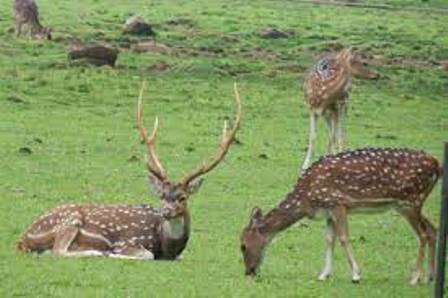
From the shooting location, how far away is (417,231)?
12602 millimetres

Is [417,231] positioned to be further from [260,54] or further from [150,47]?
[260,54]

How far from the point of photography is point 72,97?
26266mm

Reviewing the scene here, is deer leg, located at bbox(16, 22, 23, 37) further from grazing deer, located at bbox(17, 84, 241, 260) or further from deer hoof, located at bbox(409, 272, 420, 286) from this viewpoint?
deer hoof, located at bbox(409, 272, 420, 286)

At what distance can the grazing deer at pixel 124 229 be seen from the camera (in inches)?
513

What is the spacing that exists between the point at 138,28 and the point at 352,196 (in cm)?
2334

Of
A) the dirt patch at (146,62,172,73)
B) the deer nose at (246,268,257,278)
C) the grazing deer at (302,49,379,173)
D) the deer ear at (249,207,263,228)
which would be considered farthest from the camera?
the dirt patch at (146,62,172,73)

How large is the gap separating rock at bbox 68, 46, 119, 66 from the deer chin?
656 inches

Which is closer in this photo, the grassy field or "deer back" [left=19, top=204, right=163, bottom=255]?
the grassy field

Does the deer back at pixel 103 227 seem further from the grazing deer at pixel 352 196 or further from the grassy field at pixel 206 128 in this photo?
the grazing deer at pixel 352 196

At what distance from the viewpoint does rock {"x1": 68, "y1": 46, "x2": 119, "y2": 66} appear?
29.6m

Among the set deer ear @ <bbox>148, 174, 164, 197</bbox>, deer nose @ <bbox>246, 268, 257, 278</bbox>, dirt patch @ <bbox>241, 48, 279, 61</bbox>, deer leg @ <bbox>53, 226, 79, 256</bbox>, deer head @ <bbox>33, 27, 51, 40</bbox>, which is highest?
deer ear @ <bbox>148, 174, 164, 197</bbox>

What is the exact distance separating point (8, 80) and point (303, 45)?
10.4 metres

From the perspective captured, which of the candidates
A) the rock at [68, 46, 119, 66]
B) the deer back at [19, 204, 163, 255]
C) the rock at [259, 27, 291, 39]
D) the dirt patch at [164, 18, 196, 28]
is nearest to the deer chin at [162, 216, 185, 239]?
the deer back at [19, 204, 163, 255]

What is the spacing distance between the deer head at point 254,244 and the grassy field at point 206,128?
18cm
